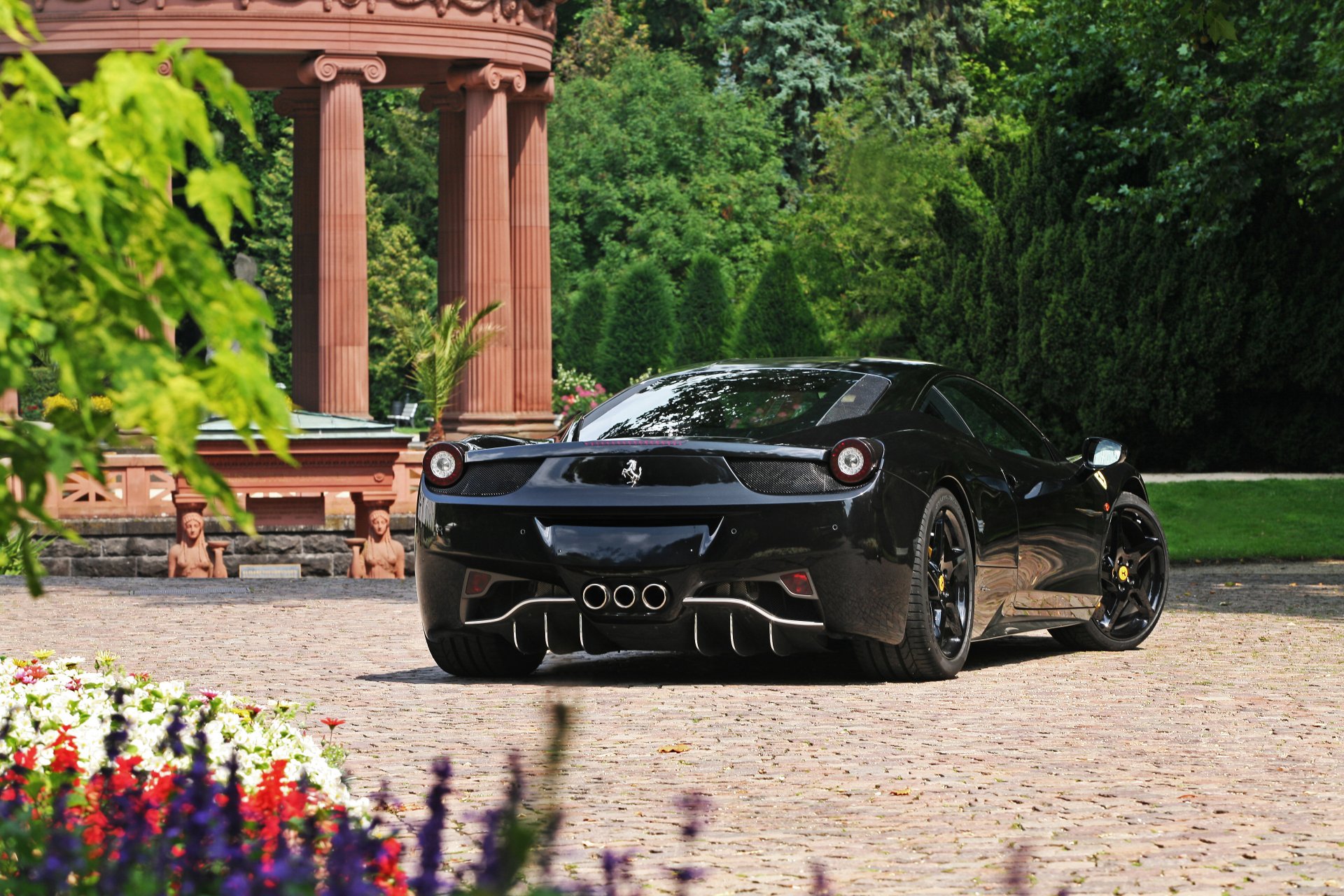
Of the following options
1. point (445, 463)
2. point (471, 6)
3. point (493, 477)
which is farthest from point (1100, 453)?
point (471, 6)

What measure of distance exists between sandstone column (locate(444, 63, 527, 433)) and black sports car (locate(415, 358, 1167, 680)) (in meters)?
22.0

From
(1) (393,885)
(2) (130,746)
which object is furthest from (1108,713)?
(1) (393,885)

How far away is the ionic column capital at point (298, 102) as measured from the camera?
34.3 meters

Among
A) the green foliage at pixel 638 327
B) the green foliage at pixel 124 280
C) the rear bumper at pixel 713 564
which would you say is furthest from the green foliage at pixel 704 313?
the green foliage at pixel 124 280

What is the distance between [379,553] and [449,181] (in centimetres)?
1434

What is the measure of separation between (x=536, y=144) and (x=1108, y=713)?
2606cm

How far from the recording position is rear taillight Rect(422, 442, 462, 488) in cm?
847

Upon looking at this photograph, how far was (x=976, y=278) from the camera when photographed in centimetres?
3484

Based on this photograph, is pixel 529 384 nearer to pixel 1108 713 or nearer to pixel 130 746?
pixel 1108 713

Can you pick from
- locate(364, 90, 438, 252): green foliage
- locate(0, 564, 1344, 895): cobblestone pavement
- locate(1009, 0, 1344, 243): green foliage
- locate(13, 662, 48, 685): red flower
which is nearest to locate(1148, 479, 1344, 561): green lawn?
locate(1009, 0, 1344, 243): green foliage

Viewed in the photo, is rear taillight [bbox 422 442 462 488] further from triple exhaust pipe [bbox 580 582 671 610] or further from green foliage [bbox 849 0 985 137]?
green foliage [bbox 849 0 985 137]

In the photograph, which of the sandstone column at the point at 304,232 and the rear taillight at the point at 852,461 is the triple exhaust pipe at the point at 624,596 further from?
the sandstone column at the point at 304,232

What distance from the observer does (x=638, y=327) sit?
51.3 meters

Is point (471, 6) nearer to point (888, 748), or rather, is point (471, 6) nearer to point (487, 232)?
point (487, 232)
